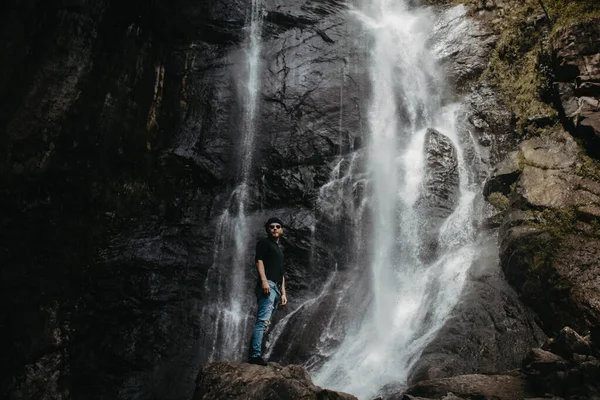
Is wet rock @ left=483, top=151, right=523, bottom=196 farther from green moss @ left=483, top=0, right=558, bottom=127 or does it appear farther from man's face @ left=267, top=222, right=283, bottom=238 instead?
man's face @ left=267, top=222, right=283, bottom=238

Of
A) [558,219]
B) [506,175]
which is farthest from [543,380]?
[506,175]

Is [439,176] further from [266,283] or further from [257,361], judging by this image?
[257,361]

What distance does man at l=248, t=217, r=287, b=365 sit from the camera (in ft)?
18.3

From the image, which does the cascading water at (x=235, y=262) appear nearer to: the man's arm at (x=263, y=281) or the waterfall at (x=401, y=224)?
the waterfall at (x=401, y=224)

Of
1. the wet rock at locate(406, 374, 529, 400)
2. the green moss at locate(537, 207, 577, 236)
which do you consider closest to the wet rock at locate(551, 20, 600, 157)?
the green moss at locate(537, 207, 577, 236)

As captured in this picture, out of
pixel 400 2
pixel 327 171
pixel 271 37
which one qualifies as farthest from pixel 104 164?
pixel 400 2

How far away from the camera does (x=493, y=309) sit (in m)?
8.00

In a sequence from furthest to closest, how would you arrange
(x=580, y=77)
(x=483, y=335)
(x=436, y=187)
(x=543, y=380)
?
(x=436, y=187)
(x=580, y=77)
(x=483, y=335)
(x=543, y=380)

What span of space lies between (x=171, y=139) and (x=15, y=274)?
532 cm

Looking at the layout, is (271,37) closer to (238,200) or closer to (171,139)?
(171,139)

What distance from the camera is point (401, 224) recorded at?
11.3 metres

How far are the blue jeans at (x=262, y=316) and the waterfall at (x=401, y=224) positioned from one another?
248 cm

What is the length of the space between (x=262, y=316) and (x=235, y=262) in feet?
18.8

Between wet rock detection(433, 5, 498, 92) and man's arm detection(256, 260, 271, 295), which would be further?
wet rock detection(433, 5, 498, 92)
